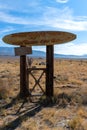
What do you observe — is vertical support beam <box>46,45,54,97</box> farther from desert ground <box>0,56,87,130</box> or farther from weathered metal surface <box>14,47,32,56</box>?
weathered metal surface <box>14,47,32,56</box>

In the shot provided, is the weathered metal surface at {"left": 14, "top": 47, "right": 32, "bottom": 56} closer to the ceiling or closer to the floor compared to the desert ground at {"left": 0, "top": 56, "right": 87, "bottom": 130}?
closer to the ceiling

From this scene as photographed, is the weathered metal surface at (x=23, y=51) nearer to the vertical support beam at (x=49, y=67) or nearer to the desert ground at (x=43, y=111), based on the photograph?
the vertical support beam at (x=49, y=67)

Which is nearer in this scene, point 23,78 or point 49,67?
point 49,67

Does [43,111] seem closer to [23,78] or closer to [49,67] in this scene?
[49,67]

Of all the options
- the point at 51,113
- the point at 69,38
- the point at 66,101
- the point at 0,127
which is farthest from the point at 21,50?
the point at 0,127

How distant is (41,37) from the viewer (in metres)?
11.3

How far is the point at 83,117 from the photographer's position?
29.1 feet

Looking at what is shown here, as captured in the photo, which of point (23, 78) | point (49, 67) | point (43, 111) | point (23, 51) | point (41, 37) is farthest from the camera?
point (23, 78)

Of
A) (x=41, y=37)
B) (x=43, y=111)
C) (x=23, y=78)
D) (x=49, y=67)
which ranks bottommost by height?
(x=43, y=111)

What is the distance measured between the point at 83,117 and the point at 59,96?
295cm

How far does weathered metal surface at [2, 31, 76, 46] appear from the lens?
1127 cm

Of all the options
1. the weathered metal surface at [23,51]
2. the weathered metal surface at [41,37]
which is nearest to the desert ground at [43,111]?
the weathered metal surface at [23,51]

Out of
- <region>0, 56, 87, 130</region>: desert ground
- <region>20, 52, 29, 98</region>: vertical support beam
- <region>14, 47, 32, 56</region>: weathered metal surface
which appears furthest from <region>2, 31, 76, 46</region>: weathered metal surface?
<region>0, 56, 87, 130</region>: desert ground

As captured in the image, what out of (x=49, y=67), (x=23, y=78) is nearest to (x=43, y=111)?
(x=49, y=67)
